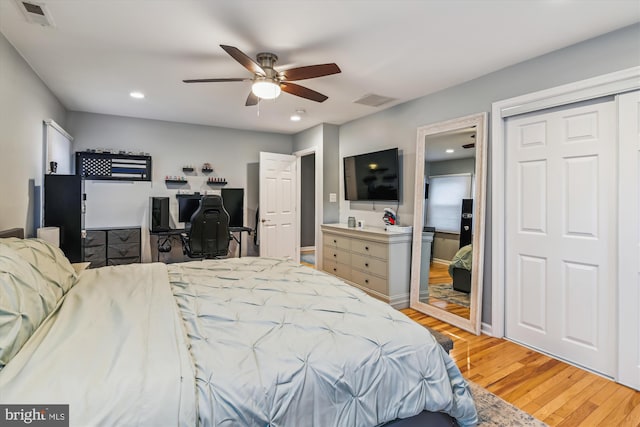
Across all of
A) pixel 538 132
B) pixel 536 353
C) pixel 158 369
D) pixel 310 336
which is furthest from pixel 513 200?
pixel 158 369

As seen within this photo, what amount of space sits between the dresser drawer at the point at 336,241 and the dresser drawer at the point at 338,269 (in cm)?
25

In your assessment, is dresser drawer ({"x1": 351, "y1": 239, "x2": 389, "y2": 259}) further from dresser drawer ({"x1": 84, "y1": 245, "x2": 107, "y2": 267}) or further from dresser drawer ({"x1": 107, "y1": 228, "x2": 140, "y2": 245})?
dresser drawer ({"x1": 84, "y1": 245, "x2": 107, "y2": 267})

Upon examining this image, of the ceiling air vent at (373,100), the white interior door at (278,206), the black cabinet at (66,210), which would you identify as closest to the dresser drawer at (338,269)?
the white interior door at (278,206)

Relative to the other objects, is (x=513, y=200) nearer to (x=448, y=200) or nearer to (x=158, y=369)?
A: (x=448, y=200)

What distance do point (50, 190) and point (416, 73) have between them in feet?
12.6

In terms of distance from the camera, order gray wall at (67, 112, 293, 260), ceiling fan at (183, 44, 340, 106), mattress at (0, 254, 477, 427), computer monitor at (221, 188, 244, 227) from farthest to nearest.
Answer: computer monitor at (221, 188, 244, 227)
gray wall at (67, 112, 293, 260)
ceiling fan at (183, 44, 340, 106)
mattress at (0, 254, 477, 427)

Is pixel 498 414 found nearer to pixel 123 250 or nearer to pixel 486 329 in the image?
pixel 486 329

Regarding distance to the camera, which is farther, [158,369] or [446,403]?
[446,403]

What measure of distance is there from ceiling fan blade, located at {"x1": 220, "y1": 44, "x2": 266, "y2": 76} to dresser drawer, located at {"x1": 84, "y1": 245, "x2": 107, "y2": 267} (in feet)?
11.2

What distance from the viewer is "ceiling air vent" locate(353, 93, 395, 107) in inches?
149

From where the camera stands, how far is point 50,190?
3232 mm

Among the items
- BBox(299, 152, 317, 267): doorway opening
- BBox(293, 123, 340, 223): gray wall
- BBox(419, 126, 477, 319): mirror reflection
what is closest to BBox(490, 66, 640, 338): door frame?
BBox(419, 126, 477, 319): mirror reflection

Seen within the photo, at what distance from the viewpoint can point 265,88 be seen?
2641 mm

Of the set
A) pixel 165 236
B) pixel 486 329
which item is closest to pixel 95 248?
pixel 165 236
